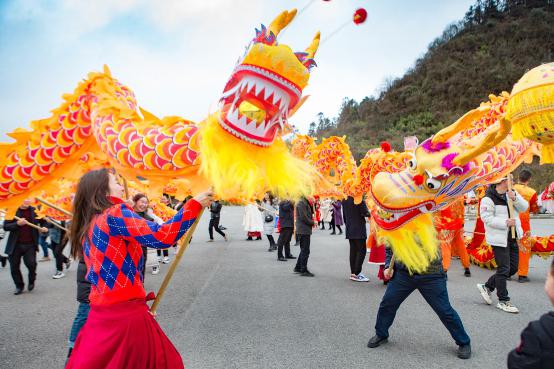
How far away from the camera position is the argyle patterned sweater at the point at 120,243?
1.89 metres

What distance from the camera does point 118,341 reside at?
183 cm

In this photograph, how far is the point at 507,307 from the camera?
14.6ft

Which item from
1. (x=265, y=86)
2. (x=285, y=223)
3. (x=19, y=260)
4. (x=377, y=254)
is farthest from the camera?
(x=285, y=223)

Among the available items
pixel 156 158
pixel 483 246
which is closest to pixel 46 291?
pixel 156 158

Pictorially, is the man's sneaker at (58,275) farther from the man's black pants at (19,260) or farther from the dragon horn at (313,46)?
the dragon horn at (313,46)

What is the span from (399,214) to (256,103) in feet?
6.08

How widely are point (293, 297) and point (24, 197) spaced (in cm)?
360

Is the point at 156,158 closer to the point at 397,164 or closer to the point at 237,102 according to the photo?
the point at 237,102

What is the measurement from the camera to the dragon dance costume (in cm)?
183

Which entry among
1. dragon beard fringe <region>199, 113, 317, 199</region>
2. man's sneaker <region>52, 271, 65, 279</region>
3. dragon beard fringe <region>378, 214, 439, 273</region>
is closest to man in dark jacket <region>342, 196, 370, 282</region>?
dragon beard fringe <region>378, 214, 439, 273</region>

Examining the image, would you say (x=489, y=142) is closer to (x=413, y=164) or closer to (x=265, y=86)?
(x=413, y=164)

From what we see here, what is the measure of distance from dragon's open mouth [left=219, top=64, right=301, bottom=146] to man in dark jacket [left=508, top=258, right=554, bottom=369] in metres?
1.63

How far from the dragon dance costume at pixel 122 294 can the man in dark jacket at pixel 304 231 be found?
4.92m

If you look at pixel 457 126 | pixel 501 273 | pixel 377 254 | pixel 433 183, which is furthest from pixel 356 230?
pixel 457 126
